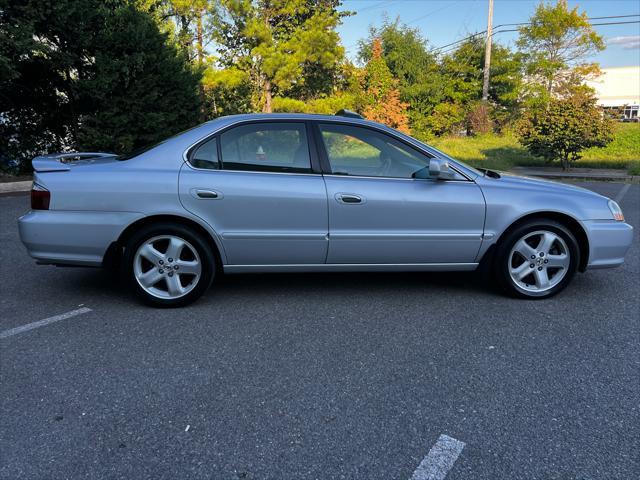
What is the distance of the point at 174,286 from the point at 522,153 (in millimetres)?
19120

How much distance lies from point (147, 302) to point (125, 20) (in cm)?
896

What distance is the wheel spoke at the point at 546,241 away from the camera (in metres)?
3.97

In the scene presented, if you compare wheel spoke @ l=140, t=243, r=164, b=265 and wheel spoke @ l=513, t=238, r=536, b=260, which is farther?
wheel spoke @ l=513, t=238, r=536, b=260

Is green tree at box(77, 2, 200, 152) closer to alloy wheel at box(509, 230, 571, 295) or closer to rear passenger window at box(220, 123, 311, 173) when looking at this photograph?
rear passenger window at box(220, 123, 311, 173)

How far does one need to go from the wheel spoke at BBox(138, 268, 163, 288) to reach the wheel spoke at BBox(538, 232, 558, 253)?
3.03 meters

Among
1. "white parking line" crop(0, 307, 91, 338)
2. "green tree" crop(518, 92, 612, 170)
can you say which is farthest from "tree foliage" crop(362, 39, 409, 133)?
"white parking line" crop(0, 307, 91, 338)

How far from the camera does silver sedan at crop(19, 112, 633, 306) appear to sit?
359 cm

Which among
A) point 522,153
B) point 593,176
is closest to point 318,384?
point 593,176

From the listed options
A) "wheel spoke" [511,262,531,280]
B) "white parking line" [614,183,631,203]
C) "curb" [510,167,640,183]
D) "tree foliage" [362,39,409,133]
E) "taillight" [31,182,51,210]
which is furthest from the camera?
"tree foliage" [362,39,409,133]

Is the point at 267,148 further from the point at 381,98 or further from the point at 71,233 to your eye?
the point at 381,98

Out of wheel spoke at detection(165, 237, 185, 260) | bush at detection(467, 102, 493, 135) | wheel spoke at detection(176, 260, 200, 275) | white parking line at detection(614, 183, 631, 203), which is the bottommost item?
wheel spoke at detection(176, 260, 200, 275)

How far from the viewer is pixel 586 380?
9.04 ft

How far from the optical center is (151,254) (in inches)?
144

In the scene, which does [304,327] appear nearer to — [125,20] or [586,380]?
[586,380]
